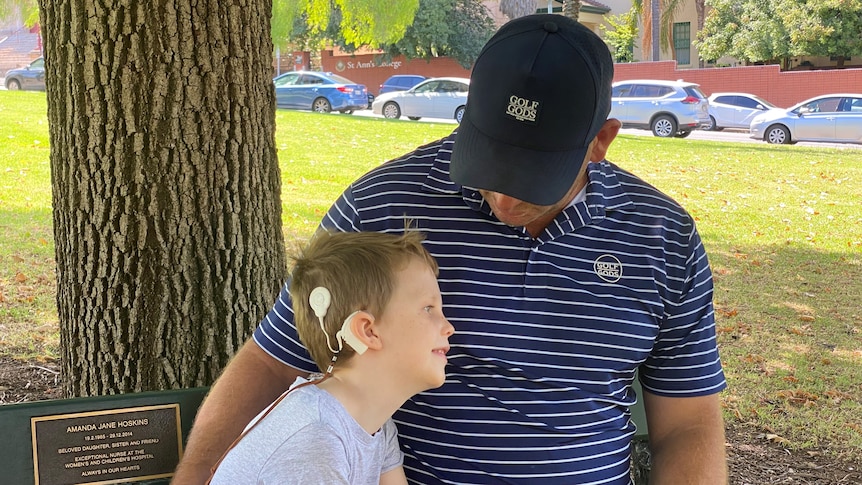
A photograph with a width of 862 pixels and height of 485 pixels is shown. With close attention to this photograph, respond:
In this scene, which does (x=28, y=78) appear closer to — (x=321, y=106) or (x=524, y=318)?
(x=321, y=106)

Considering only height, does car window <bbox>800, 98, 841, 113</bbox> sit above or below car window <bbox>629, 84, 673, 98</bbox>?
below

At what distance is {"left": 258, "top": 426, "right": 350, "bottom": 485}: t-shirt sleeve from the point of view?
1.72 metres

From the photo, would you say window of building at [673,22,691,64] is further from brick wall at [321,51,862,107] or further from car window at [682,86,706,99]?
car window at [682,86,706,99]

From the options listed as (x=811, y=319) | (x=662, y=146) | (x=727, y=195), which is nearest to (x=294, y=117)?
(x=662, y=146)

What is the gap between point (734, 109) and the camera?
72.8ft

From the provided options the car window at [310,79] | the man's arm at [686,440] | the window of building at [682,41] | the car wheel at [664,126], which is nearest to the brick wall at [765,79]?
the window of building at [682,41]

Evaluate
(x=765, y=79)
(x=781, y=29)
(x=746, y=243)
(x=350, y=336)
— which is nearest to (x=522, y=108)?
(x=350, y=336)

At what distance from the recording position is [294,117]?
1786cm

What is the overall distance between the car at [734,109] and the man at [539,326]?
67.3 ft

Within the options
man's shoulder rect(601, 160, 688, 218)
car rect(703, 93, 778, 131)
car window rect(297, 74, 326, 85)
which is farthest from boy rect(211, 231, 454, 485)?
car window rect(297, 74, 326, 85)

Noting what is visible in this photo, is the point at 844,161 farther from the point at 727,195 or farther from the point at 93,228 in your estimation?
the point at 93,228

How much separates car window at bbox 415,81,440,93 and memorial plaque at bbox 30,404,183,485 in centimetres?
2026

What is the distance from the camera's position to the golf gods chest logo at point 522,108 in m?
1.91

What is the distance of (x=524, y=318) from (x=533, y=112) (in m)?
0.51
